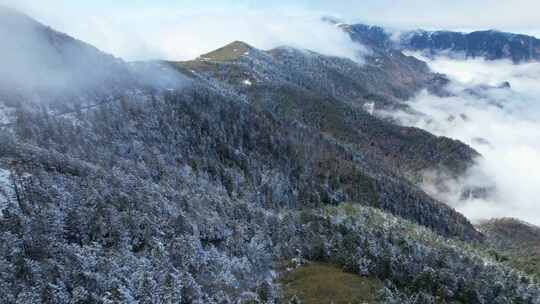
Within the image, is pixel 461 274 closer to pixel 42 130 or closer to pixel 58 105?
pixel 42 130

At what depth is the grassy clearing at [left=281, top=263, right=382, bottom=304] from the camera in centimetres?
11578

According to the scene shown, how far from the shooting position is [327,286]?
122 metres

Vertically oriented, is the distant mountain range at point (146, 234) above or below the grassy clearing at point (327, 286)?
above

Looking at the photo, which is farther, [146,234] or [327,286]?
[327,286]

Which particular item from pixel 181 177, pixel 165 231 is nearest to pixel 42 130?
pixel 181 177

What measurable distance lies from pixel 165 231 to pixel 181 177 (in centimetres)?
6120

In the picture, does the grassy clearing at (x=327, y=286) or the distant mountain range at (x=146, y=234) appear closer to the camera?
the distant mountain range at (x=146, y=234)

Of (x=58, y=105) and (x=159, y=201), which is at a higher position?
(x=58, y=105)

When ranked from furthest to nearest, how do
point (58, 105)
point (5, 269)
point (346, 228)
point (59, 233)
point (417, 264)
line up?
1. point (58, 105)
2. point (346, 228)
3. point (417, 264)
4. point (59, 233)
5. point (5, 269)

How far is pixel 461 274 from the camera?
471ft

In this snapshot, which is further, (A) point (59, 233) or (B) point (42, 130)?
(B) point (42, 130)

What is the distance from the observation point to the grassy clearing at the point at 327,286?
116m

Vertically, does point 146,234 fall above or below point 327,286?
above

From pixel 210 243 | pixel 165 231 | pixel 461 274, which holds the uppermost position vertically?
pixel 165 231
